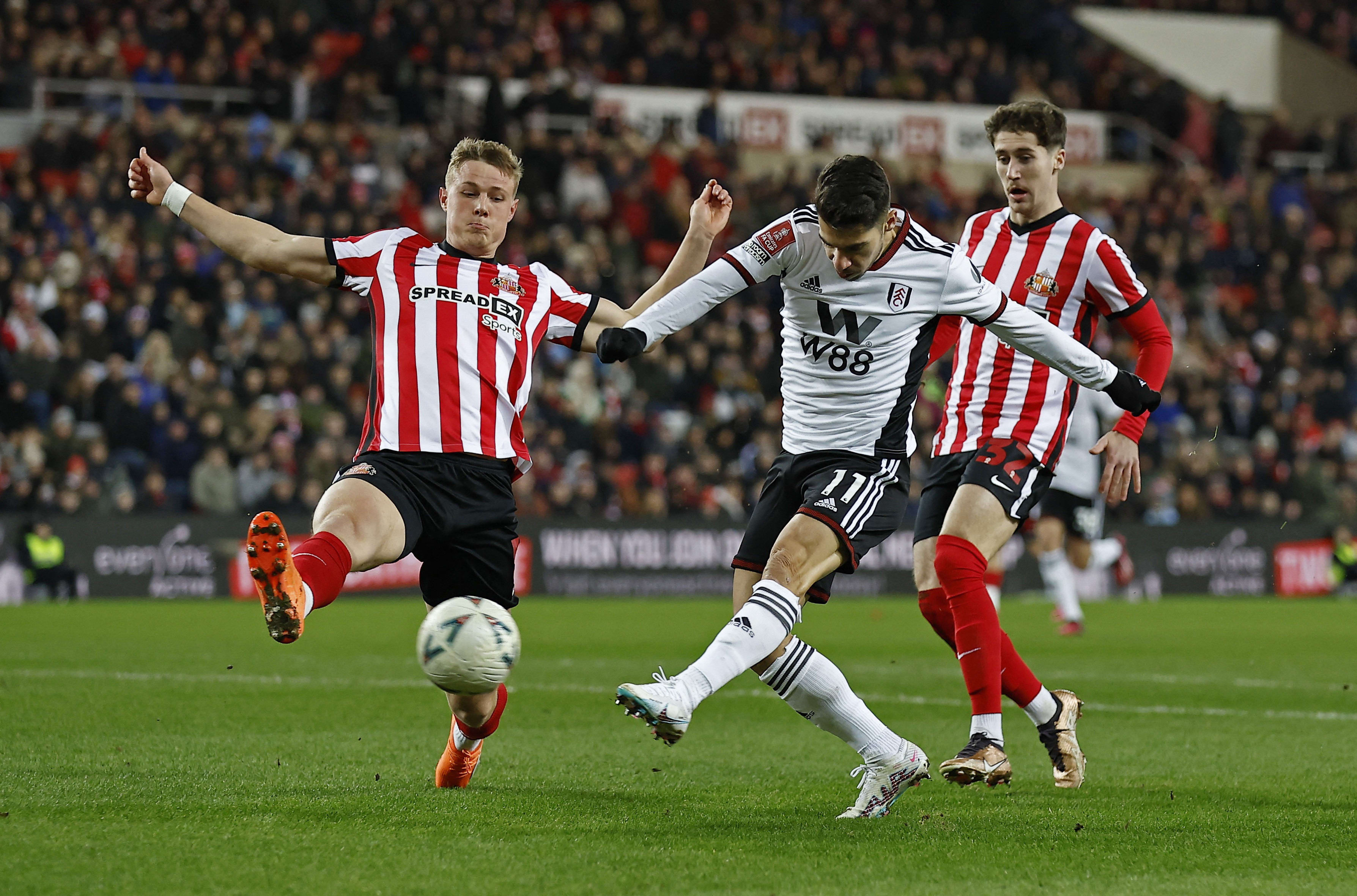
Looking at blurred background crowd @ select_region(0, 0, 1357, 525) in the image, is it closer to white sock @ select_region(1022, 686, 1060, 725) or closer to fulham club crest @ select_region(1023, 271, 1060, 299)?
fulham club crest @ select_region(1023, 271, 1060, 299)

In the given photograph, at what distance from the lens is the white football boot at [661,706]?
443 centimetres

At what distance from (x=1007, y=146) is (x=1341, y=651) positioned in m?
7.63

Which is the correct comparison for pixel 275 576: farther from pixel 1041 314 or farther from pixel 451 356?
pixel 1041 314

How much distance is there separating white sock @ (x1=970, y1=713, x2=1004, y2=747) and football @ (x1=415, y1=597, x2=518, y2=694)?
1714 millimetres

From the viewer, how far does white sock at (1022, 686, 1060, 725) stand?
6137mm

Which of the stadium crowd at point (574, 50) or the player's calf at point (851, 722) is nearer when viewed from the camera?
the player's calf at point (851, 722)

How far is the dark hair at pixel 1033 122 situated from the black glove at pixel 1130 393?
1.20 metres

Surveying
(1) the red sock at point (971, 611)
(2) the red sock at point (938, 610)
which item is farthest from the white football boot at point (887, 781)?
(2) the red sock at point (938, 610)

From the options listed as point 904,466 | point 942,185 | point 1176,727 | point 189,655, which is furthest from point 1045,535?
point 942,185

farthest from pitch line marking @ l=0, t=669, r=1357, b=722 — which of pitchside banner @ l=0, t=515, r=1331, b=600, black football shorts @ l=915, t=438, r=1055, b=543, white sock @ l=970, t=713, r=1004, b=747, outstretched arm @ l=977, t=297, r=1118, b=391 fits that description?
pitchside banner @ l=0, t=515, r=1331, b=600

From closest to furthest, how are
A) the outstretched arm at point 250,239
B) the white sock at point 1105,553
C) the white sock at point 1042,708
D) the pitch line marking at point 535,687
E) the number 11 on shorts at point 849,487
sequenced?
the number 11 on shorts at point 849,487
the outstretched arm at point 250,239
the white sock at point 1042,708
the pitch line marking at point 535,687
the white sock at point 1105,553

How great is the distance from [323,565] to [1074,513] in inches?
369

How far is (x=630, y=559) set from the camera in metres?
18.8

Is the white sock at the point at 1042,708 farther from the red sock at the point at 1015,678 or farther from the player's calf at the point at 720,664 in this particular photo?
the player's calf at the point at 720,664
